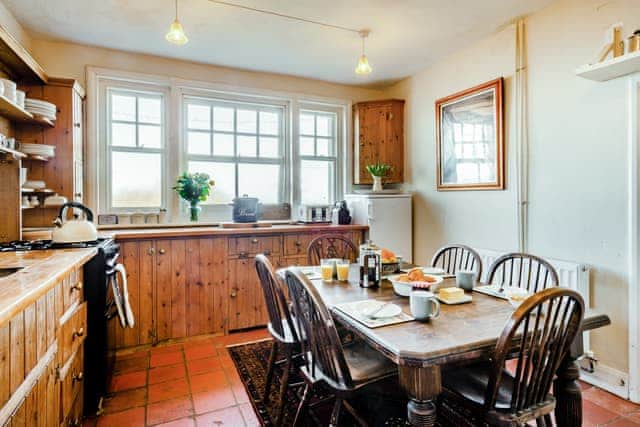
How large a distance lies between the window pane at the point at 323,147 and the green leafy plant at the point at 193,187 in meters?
1.46

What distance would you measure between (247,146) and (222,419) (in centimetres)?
284

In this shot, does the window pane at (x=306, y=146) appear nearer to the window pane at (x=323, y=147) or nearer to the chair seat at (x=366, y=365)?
the window pane at (x=323, y=147)

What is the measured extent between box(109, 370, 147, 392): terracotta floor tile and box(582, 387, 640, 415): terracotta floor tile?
2914 mm

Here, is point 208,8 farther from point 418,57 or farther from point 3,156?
point 418,57

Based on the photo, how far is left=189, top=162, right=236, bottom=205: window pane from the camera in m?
3.85

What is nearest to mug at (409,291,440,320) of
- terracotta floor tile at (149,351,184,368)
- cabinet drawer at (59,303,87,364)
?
cabinet drawer at (59,303,87,364)

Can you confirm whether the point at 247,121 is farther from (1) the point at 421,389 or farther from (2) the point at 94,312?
(1) the point at 421,389

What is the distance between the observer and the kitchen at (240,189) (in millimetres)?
1991

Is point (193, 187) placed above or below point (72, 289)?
above

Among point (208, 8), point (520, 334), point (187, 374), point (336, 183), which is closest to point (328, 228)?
point (336, 183)

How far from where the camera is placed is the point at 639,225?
2.13 metres

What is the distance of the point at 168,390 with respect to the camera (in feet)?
7.57

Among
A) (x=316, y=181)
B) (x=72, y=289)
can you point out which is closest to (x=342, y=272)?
(x=72, y=289)

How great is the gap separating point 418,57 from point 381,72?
1.62 ft
